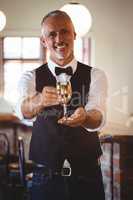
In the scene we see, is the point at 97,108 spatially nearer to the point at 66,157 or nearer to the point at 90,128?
the point at 90,128

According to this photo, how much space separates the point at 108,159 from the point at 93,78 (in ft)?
Result: 4.10

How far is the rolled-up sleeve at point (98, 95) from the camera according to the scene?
1177mm

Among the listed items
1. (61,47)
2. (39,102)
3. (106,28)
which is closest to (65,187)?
(39,102)

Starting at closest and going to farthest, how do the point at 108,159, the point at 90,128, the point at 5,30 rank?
the point at 90,128 < the point at 108,159 < the point at 5,30

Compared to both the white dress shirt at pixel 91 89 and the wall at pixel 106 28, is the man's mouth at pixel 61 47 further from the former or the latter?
the wall at pixel 106 28

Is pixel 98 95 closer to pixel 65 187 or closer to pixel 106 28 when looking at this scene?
pixel 65 187

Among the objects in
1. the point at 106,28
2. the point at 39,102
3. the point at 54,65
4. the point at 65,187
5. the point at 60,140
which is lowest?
the point at 65,187

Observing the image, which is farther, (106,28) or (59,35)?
(106,28)

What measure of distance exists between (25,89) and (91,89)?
182mm

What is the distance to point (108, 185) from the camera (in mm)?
2400

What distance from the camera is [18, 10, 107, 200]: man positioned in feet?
3.85

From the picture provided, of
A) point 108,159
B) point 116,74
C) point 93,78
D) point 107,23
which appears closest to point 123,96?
point 116,74

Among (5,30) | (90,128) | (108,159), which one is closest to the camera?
(90,128)

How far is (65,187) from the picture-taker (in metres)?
1.18
